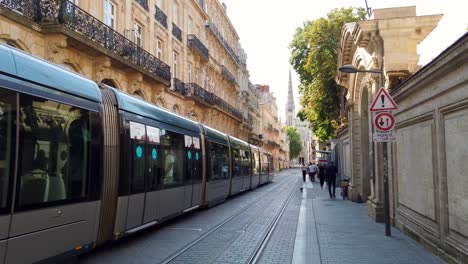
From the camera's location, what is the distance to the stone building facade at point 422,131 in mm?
7004

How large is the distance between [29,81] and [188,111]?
2761cm

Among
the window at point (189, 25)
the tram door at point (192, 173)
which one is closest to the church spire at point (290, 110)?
the window at point (189, 25)

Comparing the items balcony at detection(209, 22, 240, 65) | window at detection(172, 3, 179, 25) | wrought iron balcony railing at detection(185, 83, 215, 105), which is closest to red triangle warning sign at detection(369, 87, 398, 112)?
wrought iron balcony railing at detection(185, 83, 215, 105)

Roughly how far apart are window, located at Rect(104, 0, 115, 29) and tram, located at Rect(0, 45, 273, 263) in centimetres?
1191

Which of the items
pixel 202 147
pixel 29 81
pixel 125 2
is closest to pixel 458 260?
pixel 29 81

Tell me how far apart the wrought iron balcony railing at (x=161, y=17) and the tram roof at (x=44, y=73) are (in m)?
20.8

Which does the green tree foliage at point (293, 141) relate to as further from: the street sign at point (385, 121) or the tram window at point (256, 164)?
the street sign at point (385, 121)

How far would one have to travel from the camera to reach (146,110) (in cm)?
983

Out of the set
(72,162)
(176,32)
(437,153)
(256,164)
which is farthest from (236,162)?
(72,162)

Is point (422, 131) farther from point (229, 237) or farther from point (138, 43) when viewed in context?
point (138, 43)

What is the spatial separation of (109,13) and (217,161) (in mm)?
9742

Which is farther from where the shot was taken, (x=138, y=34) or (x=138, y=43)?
(x=138, y=34)

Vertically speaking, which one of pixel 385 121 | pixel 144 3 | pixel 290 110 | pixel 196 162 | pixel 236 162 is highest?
pixel 290 110

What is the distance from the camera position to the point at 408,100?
10.0 meters
